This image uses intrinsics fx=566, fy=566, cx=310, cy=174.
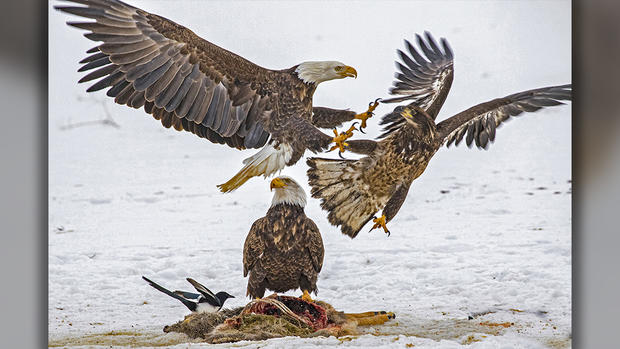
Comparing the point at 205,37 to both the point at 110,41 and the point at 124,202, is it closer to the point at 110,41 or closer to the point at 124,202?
the point at 110,41

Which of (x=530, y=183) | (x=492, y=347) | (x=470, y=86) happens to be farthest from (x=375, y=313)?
(x=470, y=86)

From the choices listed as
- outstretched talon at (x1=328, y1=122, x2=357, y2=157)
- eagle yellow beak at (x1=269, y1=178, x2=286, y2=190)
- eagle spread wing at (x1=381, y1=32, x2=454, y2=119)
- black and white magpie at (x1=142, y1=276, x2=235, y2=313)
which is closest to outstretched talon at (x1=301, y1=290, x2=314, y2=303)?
black and white magpie at (x1=142, y1=276, x2=235, y2=313)

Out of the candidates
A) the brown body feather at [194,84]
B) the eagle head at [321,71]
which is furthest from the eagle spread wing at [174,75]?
the eagle head at [321,71]

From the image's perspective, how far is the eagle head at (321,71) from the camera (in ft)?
5.70

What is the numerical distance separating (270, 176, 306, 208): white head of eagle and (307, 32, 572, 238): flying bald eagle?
0.07 meters

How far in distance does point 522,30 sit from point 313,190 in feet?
2.74

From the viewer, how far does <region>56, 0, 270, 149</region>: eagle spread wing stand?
166cm

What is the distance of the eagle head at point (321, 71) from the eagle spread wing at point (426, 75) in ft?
0.49

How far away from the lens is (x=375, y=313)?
5.75 feet

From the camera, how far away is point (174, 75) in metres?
1.69

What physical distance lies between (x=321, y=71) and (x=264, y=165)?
0.34m

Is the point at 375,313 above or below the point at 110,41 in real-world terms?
below

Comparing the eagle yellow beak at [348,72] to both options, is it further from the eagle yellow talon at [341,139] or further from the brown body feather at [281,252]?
the brown body feather at [281,252]

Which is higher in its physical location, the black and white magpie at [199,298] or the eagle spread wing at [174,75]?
the eagle spread wing at [174,75]
